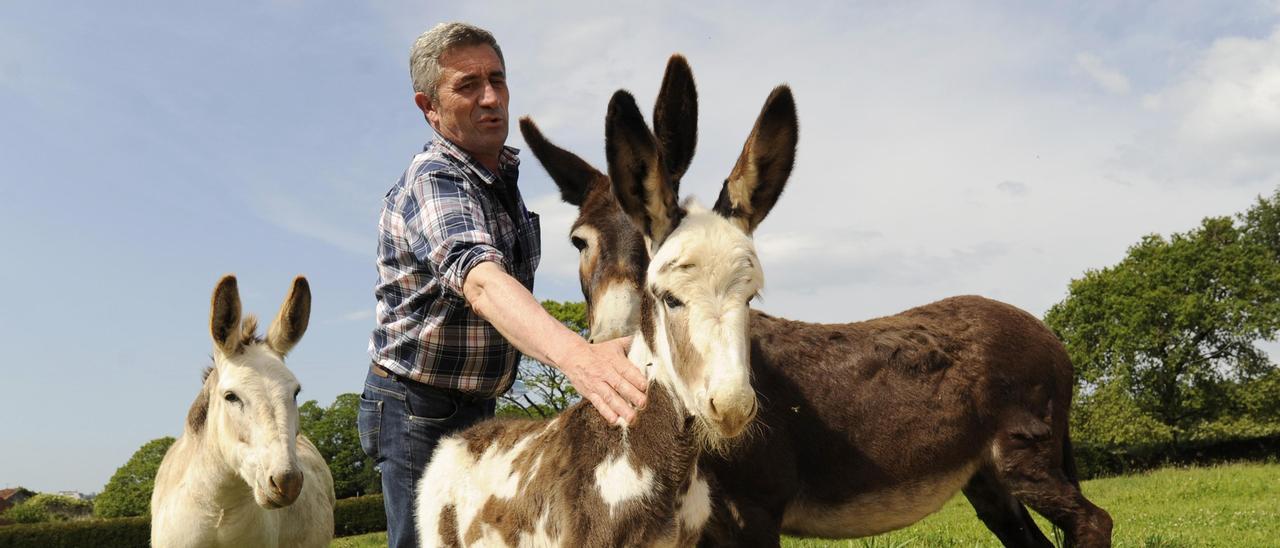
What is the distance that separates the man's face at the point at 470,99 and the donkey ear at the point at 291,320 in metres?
2.95

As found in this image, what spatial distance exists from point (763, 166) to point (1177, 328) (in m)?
51.6

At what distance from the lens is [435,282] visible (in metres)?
3.42

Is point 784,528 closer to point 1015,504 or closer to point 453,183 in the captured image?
point 1015,504

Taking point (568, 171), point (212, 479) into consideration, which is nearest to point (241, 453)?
point (212, 479)

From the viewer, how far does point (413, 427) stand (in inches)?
144

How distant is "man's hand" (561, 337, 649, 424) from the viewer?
7.88 feet

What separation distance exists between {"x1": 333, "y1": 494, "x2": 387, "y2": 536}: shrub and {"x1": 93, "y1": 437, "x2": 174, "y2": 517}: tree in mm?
14786

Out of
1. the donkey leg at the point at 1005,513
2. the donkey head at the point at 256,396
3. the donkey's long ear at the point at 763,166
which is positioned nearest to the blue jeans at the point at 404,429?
the donkey's long ear at the point at 763,166

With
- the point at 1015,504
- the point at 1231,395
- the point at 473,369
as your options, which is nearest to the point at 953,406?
the point at 1015,504

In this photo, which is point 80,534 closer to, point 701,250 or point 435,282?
point 435,282

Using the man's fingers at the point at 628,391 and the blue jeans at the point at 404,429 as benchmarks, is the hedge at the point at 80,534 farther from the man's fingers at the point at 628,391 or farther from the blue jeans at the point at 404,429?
the man's fingers at the point at 628,391

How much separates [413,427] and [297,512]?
170 inches

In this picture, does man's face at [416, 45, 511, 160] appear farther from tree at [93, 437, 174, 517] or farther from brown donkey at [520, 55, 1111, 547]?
tree at [93, 437, 174, 517]

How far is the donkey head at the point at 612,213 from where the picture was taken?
287 centimetres
